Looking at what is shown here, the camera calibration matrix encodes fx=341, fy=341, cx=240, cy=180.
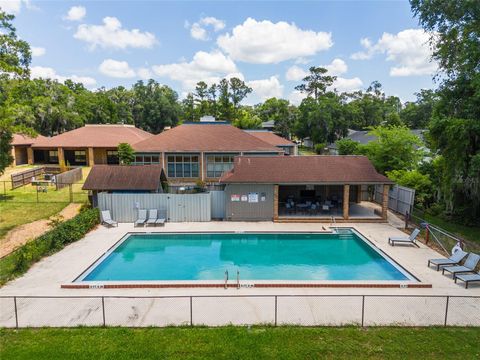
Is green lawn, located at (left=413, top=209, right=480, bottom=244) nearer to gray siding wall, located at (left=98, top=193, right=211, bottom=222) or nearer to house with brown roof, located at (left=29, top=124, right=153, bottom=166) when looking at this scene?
gray siding wall, located at (left=98, top=193, right=211, bottom=222)

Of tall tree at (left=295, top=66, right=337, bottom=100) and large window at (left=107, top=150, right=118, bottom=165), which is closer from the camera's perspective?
large window at (left=107, top=150, right=118, bottom=165)

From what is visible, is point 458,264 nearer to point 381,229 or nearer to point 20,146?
point 381,229

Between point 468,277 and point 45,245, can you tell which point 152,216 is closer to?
point 45,245

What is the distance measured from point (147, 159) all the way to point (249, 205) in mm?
14847

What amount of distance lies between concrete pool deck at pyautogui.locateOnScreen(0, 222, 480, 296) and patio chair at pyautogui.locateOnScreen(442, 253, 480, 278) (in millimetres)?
345

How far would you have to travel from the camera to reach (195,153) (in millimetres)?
32062

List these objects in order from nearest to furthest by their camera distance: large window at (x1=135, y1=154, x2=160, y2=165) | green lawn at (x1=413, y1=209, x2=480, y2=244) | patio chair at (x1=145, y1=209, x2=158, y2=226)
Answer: green lawn at (x1=413, y1=209, x2=480, y2=244), patio chair at (x1=145, y1=209, x2=158, y2=226), large window at (x1=135, y1=154, x2=160, y2=165)

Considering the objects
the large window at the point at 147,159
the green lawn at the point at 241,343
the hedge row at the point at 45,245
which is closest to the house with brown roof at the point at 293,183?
the hedge row at the point at 45,245

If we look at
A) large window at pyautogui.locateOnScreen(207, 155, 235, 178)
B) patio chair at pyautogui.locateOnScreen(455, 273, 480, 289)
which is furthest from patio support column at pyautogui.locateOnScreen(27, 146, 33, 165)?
patio chair at pyautogui.locateOnScreen(455, 273, 480, 289)

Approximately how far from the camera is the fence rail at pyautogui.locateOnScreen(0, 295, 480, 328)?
9.65 m

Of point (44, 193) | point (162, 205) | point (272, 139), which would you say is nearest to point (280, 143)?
point (272, 139)

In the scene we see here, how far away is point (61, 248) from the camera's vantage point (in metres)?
16.1

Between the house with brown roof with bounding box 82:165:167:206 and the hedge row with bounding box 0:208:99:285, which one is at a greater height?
the house with brown roof with bounding box 82:165:167:206

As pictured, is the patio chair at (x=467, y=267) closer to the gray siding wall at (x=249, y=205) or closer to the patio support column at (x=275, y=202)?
the patio support column at (x=275, y=202)
